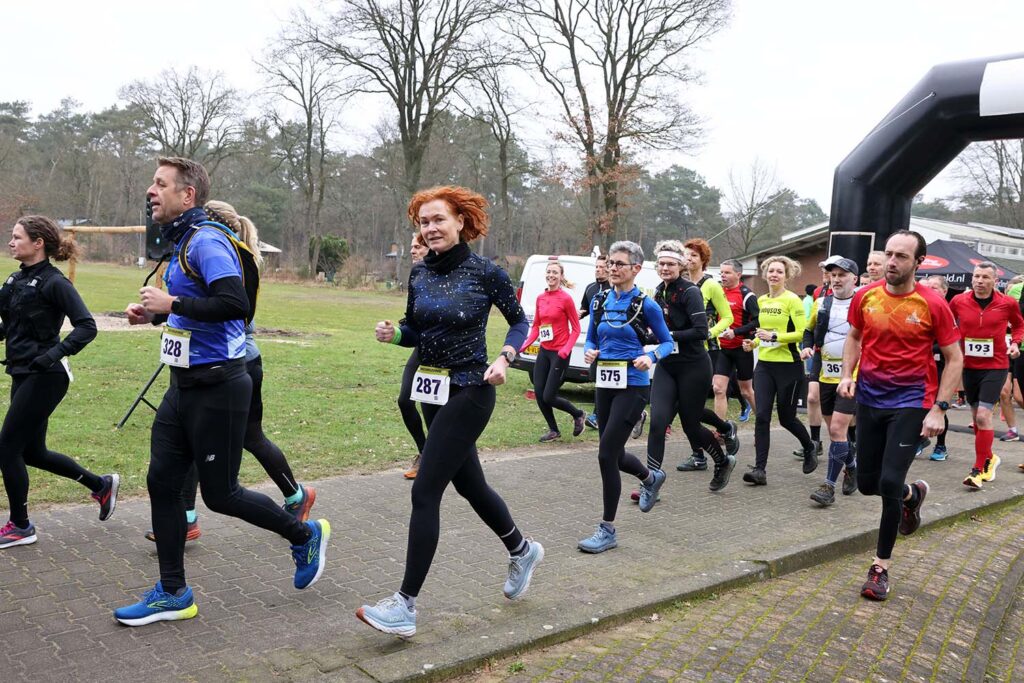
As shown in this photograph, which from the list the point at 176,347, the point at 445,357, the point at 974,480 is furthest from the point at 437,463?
the point at 974,480

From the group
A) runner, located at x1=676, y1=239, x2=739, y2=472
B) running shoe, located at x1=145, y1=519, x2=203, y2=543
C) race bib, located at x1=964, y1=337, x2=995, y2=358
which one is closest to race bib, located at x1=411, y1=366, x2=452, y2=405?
running shoe, located at x1=145, y1=519, x2=203, y2=543

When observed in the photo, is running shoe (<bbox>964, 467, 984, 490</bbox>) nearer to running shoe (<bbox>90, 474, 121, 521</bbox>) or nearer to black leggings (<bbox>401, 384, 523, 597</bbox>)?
black leggings (<bbox>401, 384, 523, 597</bbox>)

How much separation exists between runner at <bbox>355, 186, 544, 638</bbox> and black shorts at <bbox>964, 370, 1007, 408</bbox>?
6.44 m

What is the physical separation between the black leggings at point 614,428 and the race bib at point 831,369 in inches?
111

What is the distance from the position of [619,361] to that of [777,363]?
2.71m

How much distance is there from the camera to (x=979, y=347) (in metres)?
8.83

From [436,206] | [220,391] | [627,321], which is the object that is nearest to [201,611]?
[220,391]

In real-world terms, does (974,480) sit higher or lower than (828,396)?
lower

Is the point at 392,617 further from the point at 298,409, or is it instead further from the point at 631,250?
the point at 298,409

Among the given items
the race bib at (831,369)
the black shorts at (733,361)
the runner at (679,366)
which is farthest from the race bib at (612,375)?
the black shorts at (733,361)

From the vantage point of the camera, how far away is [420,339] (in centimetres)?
402

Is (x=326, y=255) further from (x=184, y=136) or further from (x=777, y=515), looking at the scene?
(x=777, y=515)

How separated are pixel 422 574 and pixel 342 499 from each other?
2578 millimetres

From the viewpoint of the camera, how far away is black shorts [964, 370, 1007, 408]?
27.9ft
